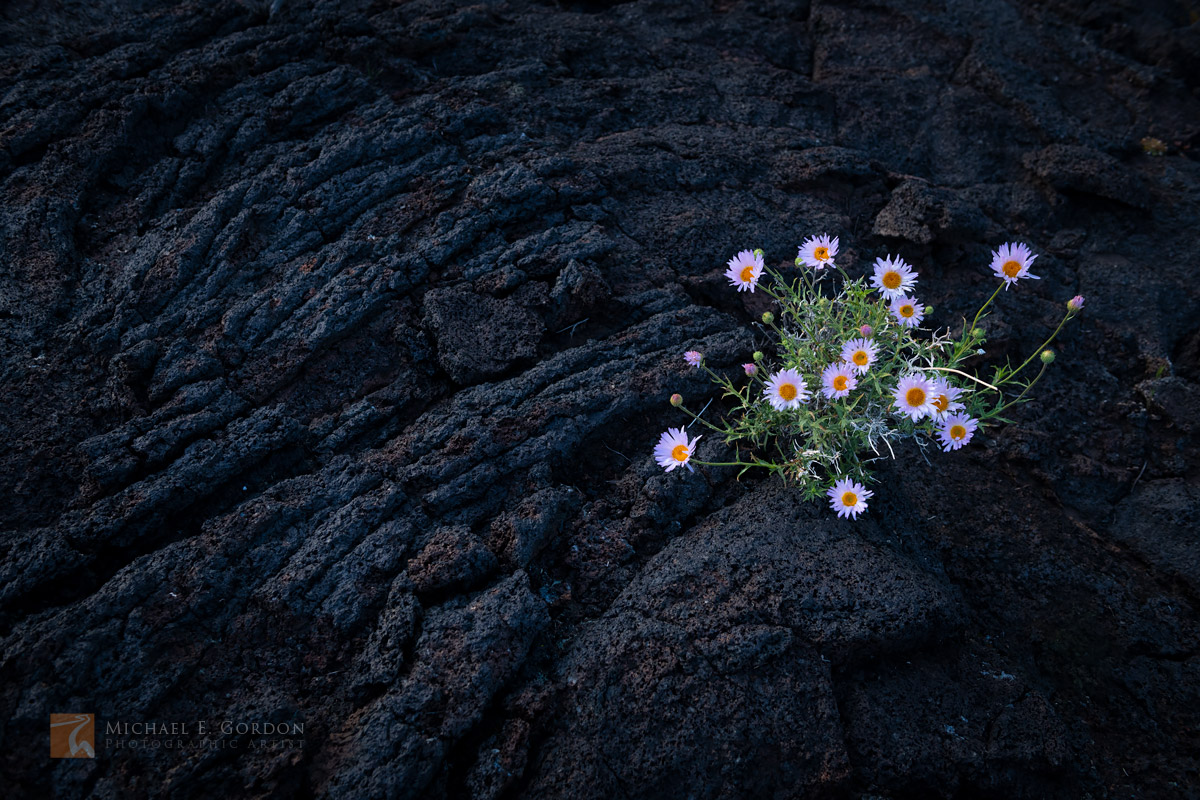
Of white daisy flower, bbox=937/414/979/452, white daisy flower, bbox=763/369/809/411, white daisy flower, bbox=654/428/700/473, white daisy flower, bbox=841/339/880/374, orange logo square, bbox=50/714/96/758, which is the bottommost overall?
white daisy flower, bbox=937/414/979/452

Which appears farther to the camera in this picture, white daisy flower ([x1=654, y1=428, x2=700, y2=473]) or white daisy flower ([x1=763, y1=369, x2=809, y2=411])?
white daisy flower ([x1=654, y1=428, x2=700, y2=473])

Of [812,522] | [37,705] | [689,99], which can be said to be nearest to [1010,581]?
[812,522]

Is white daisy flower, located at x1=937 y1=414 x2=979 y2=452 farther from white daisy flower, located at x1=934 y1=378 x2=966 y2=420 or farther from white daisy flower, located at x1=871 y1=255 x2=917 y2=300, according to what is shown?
white daisy flower, located at x1=871 y1=255 x2=917 y2=300

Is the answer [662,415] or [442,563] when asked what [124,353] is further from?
[662,415]

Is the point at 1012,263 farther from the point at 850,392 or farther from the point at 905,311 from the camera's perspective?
the point at 850,392

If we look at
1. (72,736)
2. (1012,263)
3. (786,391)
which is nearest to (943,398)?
(786,391)

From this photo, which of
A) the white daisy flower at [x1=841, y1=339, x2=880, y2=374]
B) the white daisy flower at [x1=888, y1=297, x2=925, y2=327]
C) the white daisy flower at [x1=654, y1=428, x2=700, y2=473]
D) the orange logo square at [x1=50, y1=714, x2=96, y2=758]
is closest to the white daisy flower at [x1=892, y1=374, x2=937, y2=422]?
the white daisy flower at [x1=841, y1=339, x2=880, y2=374]

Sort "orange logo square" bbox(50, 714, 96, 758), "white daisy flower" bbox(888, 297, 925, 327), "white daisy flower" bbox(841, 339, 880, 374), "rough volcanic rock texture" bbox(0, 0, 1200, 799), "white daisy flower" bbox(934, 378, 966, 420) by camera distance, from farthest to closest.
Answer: "white daisy flower" bbox(888, 297, 925, 327) < "white daisy flower" bbox(841, 339, 880, 374) < "white daisy flower" bbox(934, 378, 966, 420) < "rough volcanic rock texture" bbox(0, 0, 1200, 799) < "orange logo square" bbox(50, 714, 96, 758)

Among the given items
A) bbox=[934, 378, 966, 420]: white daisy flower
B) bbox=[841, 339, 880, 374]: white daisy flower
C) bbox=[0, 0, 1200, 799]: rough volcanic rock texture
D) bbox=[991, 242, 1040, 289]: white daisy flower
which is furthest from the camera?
bbox=[991, 242, 1040, 289]: white daisy flower
